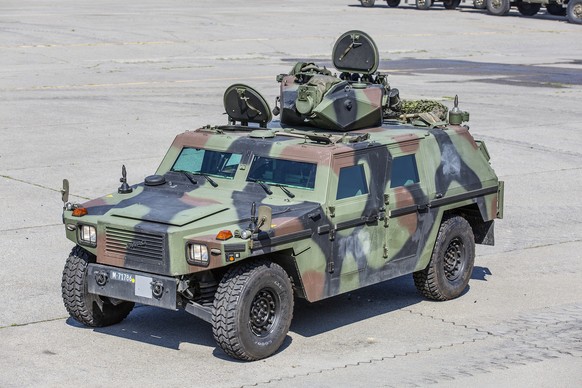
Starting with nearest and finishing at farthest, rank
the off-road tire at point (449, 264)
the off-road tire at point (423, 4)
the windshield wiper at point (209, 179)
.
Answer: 1. the windshield wiper at point (209, 179)
2. the off-road tire at point (449, 264)
3. the off-road tire at point (423, 4)

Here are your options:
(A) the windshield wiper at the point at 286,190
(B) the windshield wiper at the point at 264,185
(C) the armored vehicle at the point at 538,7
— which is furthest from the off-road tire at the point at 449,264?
(C) the armored vehicle at the point at 538,7

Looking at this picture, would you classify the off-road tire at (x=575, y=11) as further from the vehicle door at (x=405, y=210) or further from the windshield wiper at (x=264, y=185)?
the windshield wiper at (x=264, y=185)

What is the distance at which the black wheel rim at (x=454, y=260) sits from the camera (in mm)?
13094

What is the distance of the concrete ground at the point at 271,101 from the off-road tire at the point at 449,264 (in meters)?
0.19

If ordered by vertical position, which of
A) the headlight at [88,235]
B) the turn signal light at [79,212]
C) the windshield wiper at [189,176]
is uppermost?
the windshield wiper at [189,176]

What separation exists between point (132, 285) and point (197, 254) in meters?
0.74

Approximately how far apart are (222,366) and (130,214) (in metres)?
1.65

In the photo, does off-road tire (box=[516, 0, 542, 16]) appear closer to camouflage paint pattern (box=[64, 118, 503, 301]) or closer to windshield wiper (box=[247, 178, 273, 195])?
camouflage paint pattern (box=[64, 118, 503, 301])

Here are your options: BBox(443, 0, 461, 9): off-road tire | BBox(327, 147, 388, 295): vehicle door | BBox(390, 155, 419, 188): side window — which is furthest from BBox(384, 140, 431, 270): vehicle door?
BBox(443, 0, 461, 9): off-road tire

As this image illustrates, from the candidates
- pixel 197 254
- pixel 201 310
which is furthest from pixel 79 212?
pixel 201 310

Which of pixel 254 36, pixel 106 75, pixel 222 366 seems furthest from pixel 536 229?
pixel 254 36

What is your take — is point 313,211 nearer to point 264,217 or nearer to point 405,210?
point 264,217

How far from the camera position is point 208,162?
12.3 m

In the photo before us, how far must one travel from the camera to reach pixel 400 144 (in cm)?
1245
